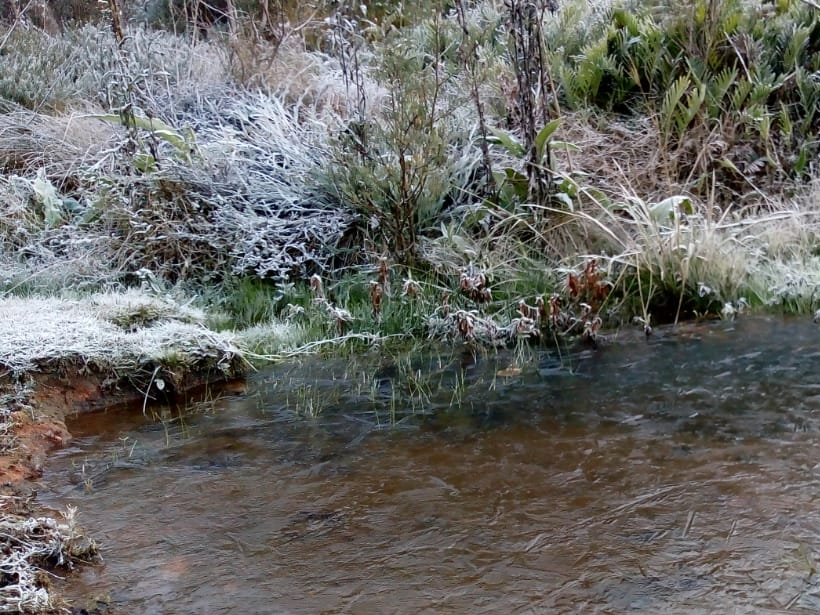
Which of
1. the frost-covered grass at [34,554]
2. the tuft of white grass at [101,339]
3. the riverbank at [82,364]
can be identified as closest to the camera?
the frost-covered grass at [34,554]

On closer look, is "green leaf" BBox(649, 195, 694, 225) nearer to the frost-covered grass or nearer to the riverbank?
the riverbank

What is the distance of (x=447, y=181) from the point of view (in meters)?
5.25

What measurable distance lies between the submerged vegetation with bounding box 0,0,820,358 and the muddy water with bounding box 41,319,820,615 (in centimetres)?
73

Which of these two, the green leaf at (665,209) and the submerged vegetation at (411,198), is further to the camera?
the green leaf at (665,209)

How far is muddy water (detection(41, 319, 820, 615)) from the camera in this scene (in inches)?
80.6

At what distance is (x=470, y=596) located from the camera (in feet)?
6.61

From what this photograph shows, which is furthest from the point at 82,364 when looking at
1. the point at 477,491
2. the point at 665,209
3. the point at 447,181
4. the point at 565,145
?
the point at 665,209

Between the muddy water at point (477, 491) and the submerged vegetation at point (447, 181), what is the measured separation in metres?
0.73

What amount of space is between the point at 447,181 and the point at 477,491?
9.87ft

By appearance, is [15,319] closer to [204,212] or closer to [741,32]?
[204,212]

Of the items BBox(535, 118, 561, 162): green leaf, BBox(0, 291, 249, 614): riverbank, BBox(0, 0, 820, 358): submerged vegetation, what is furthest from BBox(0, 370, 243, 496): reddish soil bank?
BBox(535, 118, 561, 162): green leaf

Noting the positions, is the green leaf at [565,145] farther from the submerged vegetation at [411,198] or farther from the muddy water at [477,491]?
the muddy water at [477,491]

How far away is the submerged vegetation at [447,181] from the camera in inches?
182

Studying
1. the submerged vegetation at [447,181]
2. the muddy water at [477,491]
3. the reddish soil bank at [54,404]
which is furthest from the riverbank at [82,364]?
the submerged vegetation at [447,181]
